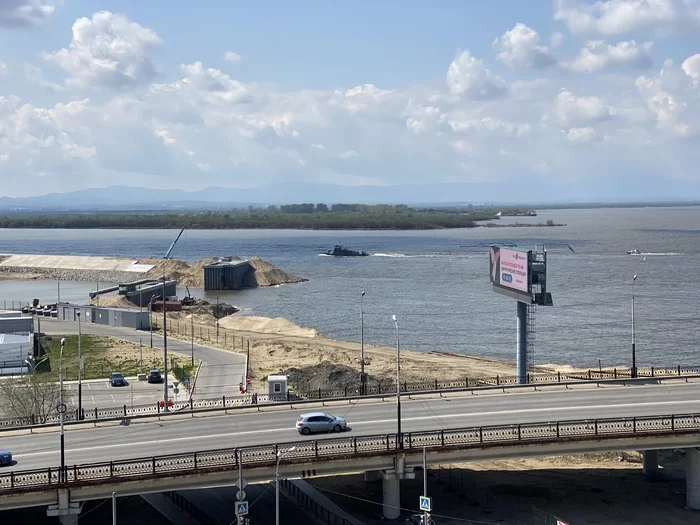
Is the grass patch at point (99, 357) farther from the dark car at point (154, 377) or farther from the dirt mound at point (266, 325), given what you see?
the dirt mound at point (266, 325)

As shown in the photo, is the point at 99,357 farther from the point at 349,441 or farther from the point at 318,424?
the point at 349,441

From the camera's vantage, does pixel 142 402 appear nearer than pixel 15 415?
No

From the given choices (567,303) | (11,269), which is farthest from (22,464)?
(11,269)

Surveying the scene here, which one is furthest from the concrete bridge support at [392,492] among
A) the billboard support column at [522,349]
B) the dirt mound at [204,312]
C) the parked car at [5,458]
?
the dirt mound at [204,312]

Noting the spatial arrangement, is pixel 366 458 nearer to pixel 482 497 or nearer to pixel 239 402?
pixel 482 497

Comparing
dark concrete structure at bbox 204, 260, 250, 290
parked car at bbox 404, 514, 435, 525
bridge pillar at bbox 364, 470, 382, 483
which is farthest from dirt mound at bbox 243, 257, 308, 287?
parked car at bbox 404, 514, 435, 525
